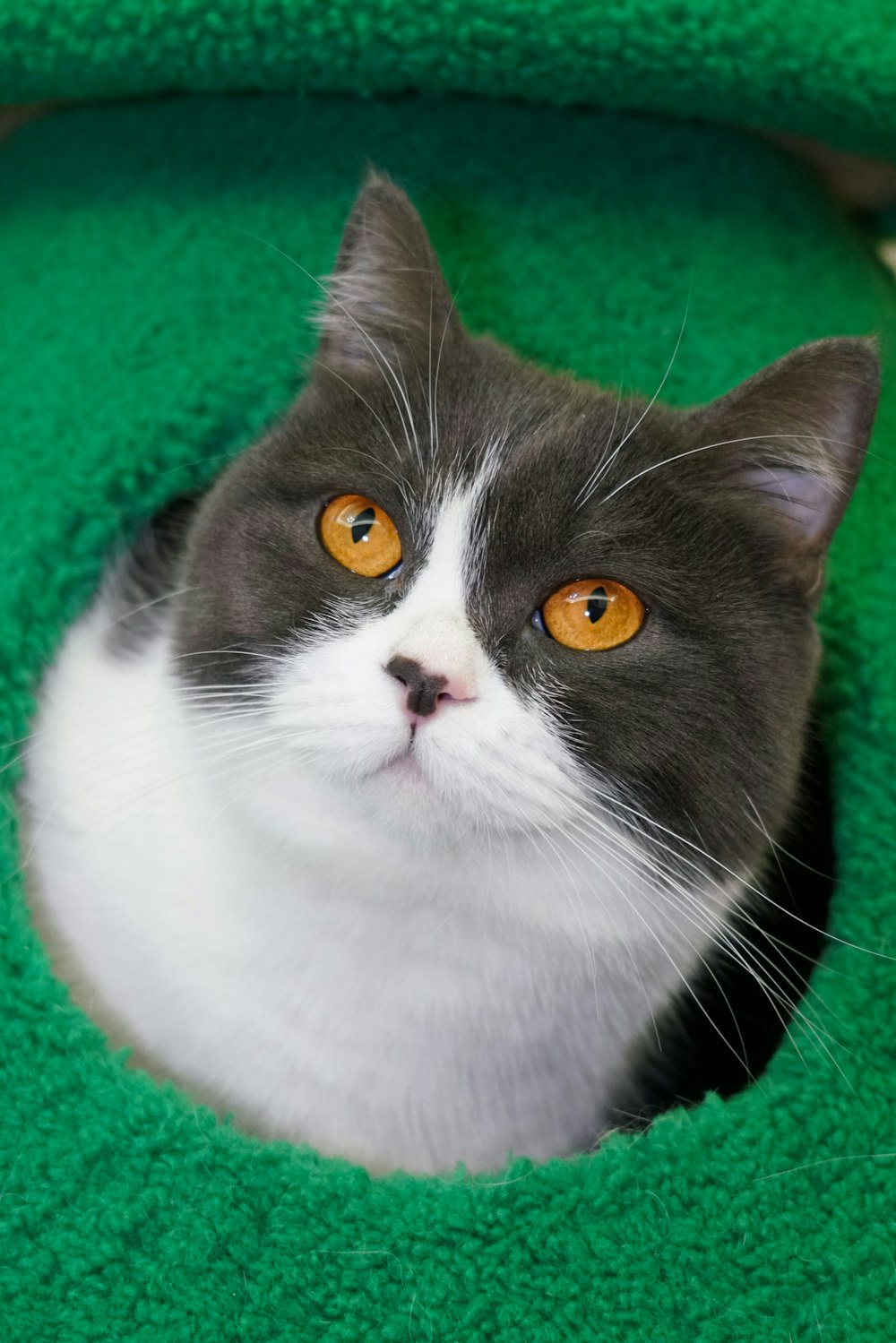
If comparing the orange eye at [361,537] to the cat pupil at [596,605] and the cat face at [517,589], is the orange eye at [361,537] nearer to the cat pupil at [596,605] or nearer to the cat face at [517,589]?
the cat face at [517,589]

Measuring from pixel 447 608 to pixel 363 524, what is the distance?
0.15m

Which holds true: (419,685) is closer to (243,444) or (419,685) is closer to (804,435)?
(804,435)

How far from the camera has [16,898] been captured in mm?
1185

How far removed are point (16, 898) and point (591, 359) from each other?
0.85 metres

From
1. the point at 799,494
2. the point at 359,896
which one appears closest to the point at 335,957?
the point at 359,896

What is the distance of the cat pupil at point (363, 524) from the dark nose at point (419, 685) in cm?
20

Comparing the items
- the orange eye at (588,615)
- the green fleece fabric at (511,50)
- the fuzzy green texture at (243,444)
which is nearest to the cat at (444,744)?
the orange eye at (588,615)

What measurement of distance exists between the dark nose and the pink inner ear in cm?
39

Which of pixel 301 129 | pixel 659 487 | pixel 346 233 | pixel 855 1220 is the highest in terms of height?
pixel 301 129

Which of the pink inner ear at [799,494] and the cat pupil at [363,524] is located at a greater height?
the pink inner ear at [799,494]

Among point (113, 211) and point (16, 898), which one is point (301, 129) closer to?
point (113, 211)

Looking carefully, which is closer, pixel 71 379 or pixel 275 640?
pixel 275 640

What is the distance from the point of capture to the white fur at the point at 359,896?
0.96 metres

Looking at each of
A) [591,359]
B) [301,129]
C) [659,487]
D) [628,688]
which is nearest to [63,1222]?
[628,688]
